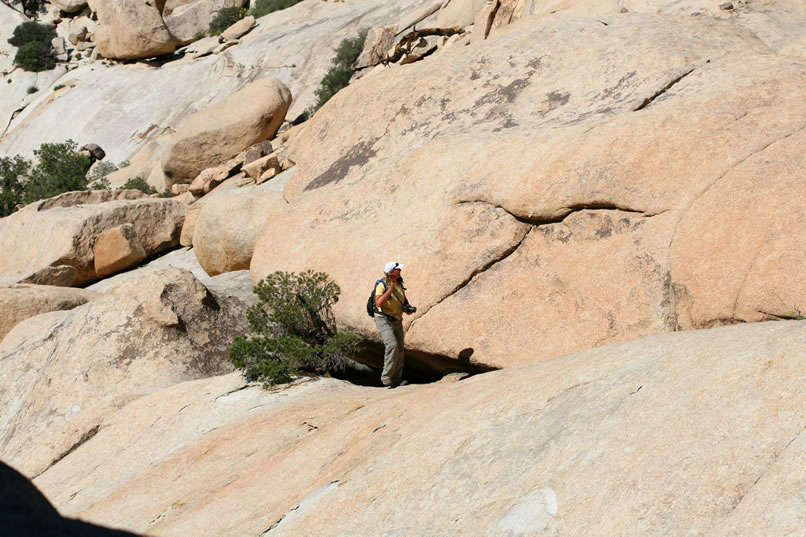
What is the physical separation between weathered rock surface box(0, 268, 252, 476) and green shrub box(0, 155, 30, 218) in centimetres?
1942

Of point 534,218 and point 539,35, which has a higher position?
point 539,35

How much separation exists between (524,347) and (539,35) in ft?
22.0

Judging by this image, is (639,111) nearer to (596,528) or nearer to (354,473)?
(354,473)

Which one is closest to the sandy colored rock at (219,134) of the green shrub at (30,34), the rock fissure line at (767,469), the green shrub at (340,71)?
the green shrub at (340,71)

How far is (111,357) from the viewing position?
37.2ft

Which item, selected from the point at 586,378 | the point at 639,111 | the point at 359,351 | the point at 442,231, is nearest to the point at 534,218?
the point at 442,231

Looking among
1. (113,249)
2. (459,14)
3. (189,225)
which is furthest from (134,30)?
(113,249)

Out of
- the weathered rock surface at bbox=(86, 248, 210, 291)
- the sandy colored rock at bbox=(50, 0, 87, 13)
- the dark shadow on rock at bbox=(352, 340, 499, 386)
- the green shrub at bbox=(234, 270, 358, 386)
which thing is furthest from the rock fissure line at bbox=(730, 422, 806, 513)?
the sandy colored rock at bbox=(50, 0, 87, 13)

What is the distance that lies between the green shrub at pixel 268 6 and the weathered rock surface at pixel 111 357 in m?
40.2

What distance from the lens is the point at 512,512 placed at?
15.3 feet

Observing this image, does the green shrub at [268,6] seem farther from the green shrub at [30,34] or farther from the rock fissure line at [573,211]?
the rock fissure line at [573,211]

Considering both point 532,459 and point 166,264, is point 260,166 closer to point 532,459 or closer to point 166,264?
point 166,264

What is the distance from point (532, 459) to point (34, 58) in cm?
5452

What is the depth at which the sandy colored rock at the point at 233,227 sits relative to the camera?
15.6 metres
